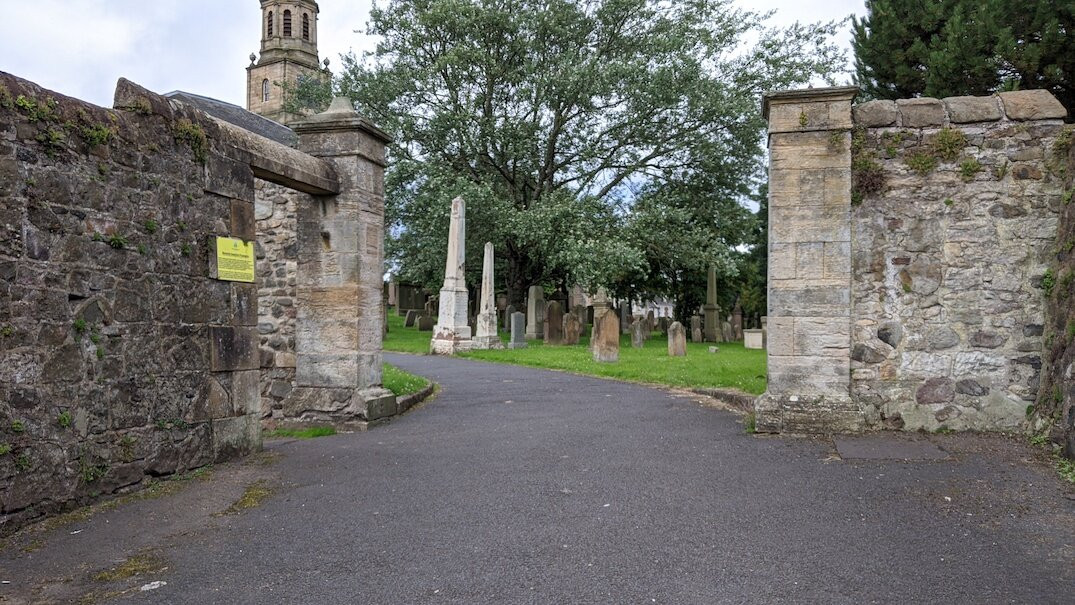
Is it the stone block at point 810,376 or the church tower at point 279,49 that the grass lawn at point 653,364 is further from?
the church tower at point 279,49

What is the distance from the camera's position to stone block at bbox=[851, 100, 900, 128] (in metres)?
6.86

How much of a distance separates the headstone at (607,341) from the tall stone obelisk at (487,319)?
14.5 ft

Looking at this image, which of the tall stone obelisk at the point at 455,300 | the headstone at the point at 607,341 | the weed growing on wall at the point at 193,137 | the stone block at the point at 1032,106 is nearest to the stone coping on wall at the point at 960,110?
the stone block at the point at 1032,106

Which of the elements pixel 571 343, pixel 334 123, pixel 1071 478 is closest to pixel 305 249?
pixel 334 123

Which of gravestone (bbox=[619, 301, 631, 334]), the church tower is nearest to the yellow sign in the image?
gravestone (bbox=[619, 301, 631, 334])

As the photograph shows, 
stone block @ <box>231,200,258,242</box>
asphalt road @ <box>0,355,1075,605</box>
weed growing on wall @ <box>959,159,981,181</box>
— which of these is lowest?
asphalt road @ <box>0,355,1075,605</box>

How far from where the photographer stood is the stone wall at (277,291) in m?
8.18

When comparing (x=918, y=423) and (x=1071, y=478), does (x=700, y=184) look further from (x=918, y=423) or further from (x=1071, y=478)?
(x=1071, y=478)

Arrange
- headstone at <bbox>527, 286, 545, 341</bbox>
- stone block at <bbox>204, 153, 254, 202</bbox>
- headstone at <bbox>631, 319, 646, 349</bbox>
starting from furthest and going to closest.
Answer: headstone at <bbox>527, 286, 545, 341</bbox>
headstone at <bbox>631, 319, 646, 349</bbox>
stone block at <bbox>204, 153, 254, 202</bbox>

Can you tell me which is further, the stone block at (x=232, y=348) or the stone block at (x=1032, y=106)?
the stone block at (x=1032, y=106)

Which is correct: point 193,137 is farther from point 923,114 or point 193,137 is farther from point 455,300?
point 455,300

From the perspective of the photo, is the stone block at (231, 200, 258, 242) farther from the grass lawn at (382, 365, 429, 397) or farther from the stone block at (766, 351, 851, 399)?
the stone block at (766, 351, 851, 399)

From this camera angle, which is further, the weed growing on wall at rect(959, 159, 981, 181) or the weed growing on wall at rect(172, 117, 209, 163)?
the weed growing on wall at rect(959, 159, 981, 181)

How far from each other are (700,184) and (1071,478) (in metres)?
19.1
